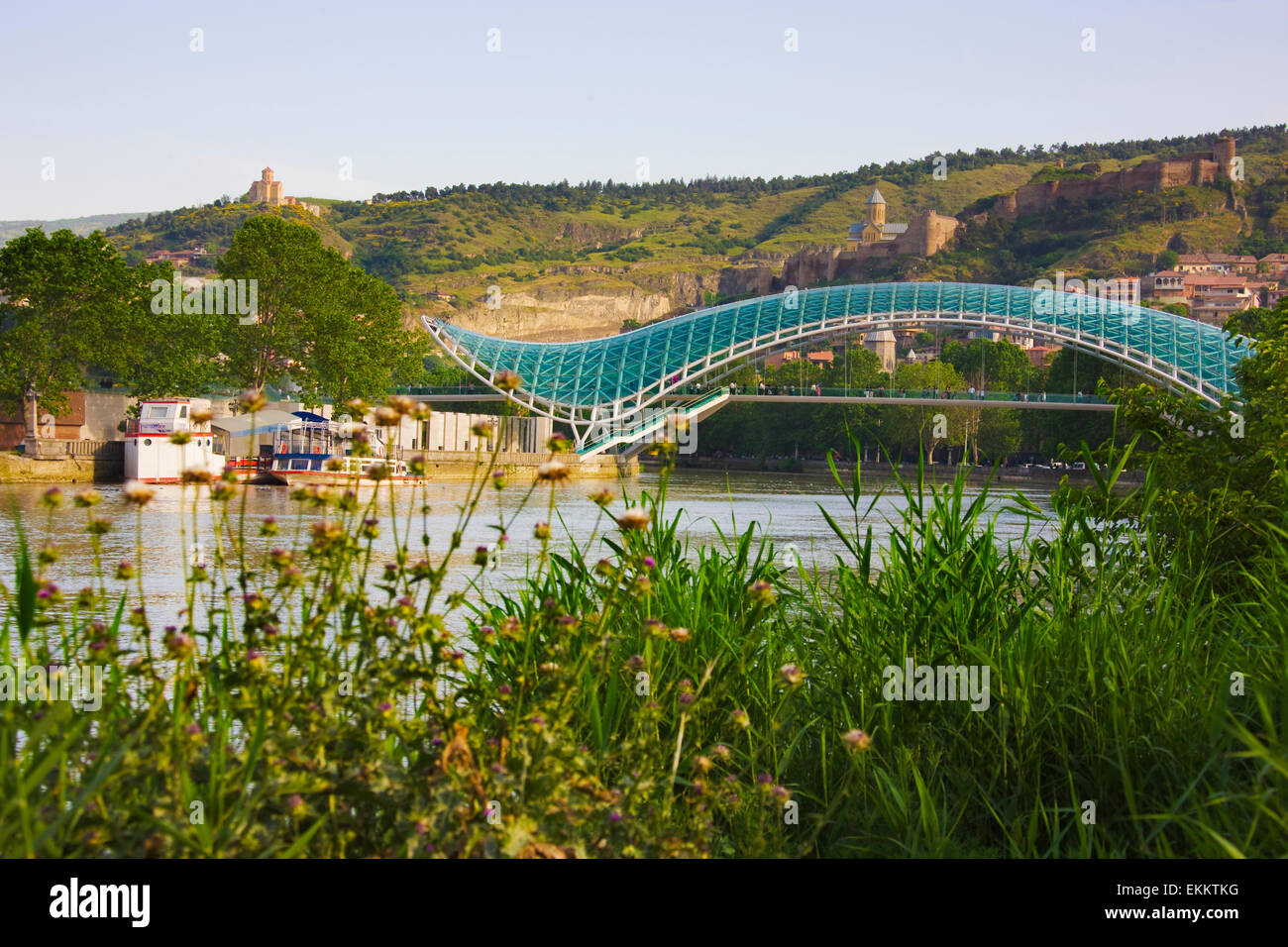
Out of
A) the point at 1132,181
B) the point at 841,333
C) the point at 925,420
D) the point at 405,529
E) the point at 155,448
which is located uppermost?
the point at 1132,181

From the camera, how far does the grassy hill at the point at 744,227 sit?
111m

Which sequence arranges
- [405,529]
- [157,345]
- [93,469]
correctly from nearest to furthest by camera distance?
1. [405,529]
2. [93,469]
3. [157,345]

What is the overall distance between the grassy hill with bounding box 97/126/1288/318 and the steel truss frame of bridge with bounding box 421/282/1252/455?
49.8 m

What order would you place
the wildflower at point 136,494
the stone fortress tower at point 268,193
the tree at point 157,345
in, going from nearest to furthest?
the wildflower at point 136,494 → the tree at point 157,345 → the stone fortress tower at point 268,193

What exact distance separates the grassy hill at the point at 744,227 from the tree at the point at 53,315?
84.2 meters

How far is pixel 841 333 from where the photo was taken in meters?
54.5

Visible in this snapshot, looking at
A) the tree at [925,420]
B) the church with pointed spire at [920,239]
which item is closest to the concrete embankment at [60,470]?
the tree at [925,420]

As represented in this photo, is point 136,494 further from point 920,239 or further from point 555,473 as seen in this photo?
point 920,239

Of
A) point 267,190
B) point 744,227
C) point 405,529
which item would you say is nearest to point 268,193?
point 267,190

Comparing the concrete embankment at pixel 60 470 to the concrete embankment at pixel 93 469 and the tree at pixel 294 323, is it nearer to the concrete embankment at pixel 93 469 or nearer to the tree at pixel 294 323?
the concrete embankment at pixel 93 469

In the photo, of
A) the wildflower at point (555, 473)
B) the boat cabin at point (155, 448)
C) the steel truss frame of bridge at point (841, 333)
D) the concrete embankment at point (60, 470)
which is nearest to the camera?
the wildflower at point (555, 473)

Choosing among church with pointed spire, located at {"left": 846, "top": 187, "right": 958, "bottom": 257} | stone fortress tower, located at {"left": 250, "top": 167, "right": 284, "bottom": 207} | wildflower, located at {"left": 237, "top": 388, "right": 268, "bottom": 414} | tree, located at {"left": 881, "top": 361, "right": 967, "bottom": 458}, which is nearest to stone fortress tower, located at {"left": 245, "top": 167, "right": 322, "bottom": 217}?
stone fortress tower, located at {"left": 250, "top": 167, "right": 284, "bottom": 207}

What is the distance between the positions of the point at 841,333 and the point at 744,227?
428 feet

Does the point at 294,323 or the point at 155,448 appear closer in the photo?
the point at 155,448
